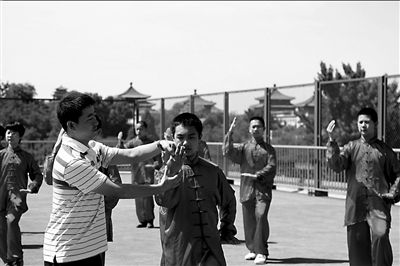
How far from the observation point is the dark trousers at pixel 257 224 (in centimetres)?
1019

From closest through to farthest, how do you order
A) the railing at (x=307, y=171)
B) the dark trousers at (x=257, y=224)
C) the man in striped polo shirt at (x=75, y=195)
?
the man in striped polo shirt at (x=75, y=195) < the dark trousers at (x=257, y=224) < the railing at (x=307, y=171)

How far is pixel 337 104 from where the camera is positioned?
25.7 m

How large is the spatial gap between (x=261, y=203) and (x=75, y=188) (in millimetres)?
6349

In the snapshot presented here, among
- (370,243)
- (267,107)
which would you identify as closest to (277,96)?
(267,107)

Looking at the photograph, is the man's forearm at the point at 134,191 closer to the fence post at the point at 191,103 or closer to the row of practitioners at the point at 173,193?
the row of practitioners at the point at 173,193

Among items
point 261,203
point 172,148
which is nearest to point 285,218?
point 261,203

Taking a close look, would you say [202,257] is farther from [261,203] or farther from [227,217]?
[261,203]

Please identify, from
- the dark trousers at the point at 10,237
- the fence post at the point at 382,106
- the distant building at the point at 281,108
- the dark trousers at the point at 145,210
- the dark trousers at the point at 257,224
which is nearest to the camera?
the dark trousers at the point at 10,237

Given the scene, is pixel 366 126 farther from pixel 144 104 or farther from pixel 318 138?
pixel 144 104

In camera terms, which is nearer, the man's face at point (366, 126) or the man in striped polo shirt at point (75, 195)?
the man in striped polo shirt at point (75, 195)

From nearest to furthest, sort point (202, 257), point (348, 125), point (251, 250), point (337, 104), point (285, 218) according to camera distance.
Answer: point (202, 257) < point (251, 250) < point (285, 218) < point (337, 104) < point (348, 125)

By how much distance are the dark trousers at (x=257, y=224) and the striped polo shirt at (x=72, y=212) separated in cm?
590

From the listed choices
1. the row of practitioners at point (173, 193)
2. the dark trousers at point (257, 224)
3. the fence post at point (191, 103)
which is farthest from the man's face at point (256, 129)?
the fence post at point (191, 103)

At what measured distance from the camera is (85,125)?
4.44m
